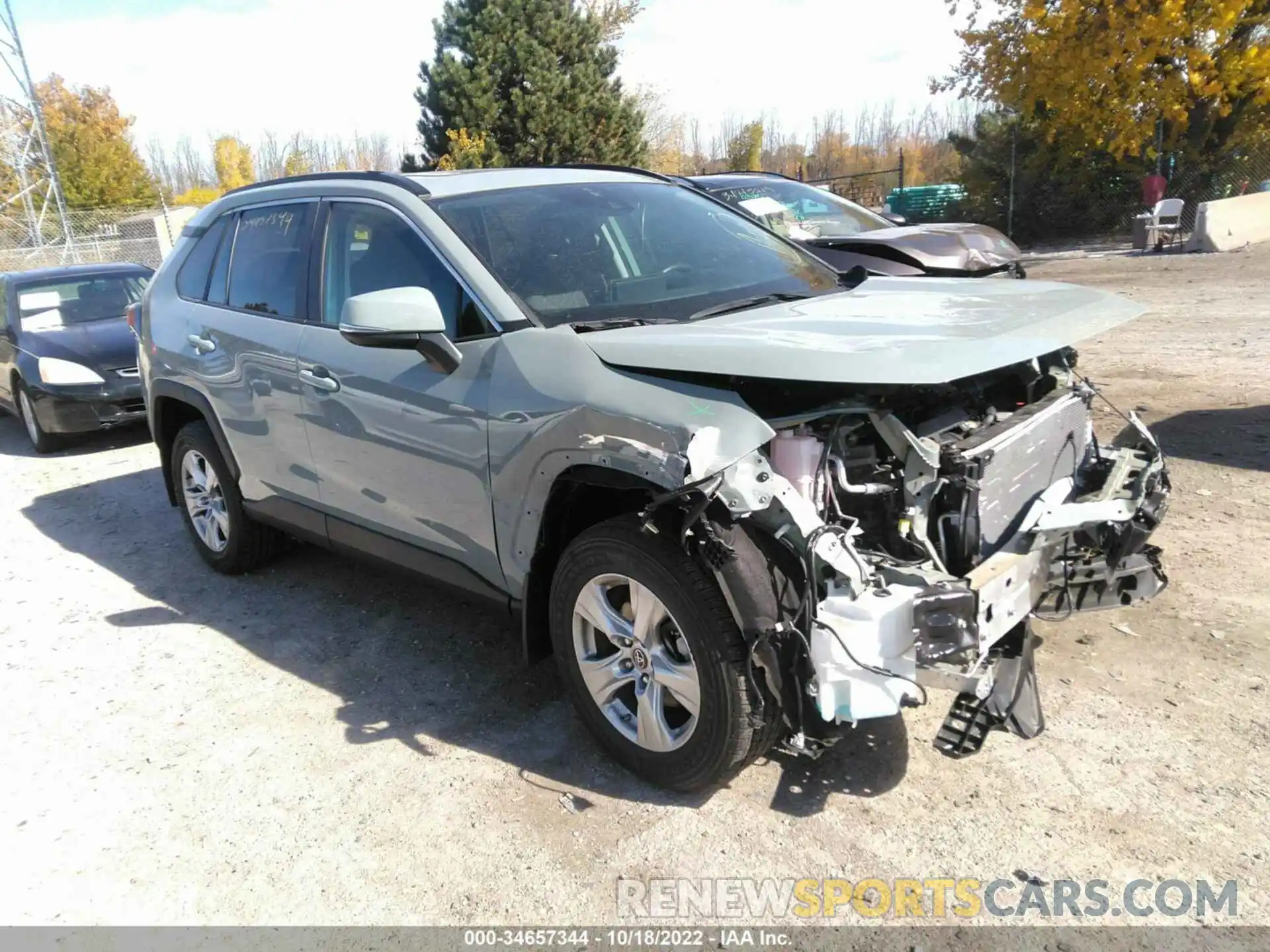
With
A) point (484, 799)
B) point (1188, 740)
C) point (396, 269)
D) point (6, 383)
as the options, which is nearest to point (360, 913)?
point (484, 799)

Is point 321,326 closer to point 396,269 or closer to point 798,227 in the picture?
point 396,269

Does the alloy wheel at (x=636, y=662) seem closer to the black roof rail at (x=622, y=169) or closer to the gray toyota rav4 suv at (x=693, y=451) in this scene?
the gray toyota rav4 suv at (x=693, y=451)

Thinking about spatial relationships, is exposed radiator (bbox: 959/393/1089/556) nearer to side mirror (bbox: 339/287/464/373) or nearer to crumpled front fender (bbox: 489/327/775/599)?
crumpled front fender (bbox: 489/327/775/599)

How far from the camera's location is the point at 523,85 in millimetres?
23625

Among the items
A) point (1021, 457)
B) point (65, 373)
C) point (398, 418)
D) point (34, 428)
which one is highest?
point (398, 418)

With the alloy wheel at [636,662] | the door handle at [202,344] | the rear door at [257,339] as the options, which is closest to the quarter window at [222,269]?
the rear door at [257,339]

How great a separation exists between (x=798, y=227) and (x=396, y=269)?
607 cm

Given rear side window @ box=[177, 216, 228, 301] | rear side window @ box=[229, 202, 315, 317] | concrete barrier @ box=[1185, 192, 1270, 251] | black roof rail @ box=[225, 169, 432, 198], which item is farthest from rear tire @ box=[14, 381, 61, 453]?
concrete barrier @ box=[1185, 192, 1270, 251]

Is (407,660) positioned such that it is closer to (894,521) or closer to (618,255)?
(618,255)

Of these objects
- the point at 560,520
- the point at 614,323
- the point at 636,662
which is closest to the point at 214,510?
the point at 560,520

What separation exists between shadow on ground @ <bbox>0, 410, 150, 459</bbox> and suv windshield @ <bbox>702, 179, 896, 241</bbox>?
6.10m

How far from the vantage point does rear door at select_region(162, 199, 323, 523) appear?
4219 mm

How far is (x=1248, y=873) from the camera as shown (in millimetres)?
2578

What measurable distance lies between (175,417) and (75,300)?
5.41m
